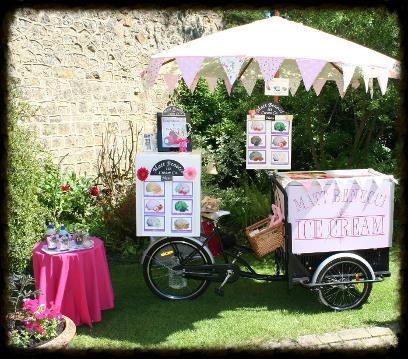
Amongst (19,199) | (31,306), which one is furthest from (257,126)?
(31,306)

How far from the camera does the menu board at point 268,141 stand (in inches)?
229

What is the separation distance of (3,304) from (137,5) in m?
6.44

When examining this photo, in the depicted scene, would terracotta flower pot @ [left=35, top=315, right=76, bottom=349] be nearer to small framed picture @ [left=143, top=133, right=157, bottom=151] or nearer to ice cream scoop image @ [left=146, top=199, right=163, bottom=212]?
ice cream scoop image @ [left=146, top=199, right=163, bottom=212]

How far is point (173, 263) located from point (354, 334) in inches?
78.6

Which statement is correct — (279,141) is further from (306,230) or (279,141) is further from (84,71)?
(84,71)

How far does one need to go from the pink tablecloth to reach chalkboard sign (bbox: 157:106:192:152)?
4.25 ft

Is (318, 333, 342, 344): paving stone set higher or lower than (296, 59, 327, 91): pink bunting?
lower

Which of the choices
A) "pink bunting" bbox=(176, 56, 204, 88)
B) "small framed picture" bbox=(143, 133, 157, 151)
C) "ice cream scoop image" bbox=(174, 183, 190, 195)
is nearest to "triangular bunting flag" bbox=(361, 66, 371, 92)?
"pink bunting" bbox=(176, 56, 204, 88)

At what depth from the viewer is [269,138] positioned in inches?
230

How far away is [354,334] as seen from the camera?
4828mm

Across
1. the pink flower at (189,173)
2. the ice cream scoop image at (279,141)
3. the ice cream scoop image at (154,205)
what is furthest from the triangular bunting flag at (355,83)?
the ice cream scoop image at (154,205)

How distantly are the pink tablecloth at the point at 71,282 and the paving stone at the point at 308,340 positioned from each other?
1952 mm

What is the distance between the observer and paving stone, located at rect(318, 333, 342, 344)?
4.71 metres

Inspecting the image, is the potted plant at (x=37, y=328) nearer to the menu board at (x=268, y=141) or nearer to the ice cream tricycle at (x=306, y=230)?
the ice cream tricycle at (x=306, y=230)
